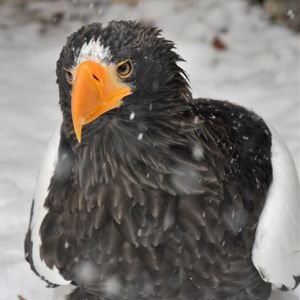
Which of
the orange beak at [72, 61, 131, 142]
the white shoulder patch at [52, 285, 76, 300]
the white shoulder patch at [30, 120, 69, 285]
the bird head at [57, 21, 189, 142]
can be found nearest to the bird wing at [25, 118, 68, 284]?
the white shoulder patch at [30, 120, 69, 285]

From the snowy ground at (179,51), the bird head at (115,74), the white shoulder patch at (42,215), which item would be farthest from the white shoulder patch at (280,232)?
the snowy ground at (179,51)

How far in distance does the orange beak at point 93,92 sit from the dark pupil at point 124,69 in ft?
0.10

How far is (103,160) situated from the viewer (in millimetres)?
2541

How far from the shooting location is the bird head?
225cm

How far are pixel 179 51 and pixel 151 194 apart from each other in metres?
2.72

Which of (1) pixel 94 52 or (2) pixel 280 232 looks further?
(2) pixel 280 232

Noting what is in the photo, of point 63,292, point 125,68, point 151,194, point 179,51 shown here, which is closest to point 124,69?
point 125,68

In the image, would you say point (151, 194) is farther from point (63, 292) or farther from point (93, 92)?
point (63, 292)

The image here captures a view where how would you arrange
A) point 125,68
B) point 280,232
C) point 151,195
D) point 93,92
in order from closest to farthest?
point 93,92, point 125,68, point 151,195, point 280,232

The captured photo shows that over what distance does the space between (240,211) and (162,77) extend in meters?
0.61

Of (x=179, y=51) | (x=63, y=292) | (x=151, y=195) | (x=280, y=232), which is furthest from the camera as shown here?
(x=179, y=51)

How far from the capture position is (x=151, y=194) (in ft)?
8.42

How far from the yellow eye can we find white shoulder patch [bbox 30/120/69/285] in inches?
25.8

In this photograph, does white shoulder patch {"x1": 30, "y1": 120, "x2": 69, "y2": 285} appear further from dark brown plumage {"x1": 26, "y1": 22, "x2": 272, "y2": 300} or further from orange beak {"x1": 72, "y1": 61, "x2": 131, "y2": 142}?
orange beak {"x1": 72, "y1": 61, "x2": 131, "y2": 142}
